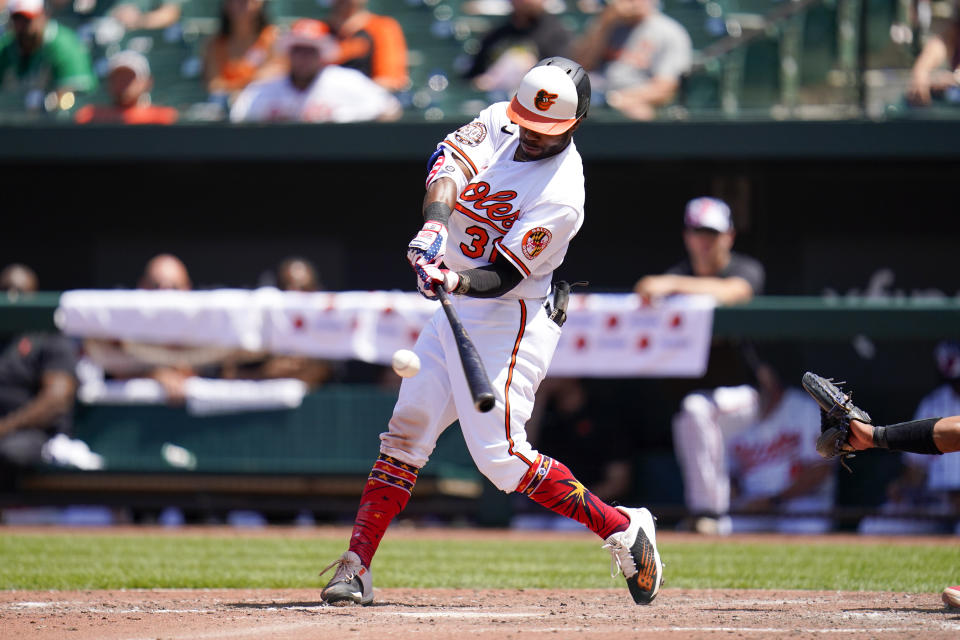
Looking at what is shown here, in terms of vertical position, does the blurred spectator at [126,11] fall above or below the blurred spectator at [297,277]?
above

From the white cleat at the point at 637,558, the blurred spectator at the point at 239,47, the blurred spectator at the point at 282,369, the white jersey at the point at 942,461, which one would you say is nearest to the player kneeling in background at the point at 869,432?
the white cleat at the point at 637,558

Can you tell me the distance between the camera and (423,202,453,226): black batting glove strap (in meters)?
4.21

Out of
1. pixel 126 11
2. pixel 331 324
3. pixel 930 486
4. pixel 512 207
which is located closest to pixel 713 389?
pixel 930 486

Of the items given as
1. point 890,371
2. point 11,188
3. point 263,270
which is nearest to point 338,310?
point 263,270

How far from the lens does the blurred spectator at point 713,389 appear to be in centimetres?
744

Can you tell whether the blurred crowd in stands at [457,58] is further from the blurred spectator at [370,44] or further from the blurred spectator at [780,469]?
the blurred spectator at [780,469]

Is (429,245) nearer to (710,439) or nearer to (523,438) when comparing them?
(523,438)

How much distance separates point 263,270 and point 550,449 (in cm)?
336

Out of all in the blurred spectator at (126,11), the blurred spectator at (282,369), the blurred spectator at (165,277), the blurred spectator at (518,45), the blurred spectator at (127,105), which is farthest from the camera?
the blurred spectator at (126,11)

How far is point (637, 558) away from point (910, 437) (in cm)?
99

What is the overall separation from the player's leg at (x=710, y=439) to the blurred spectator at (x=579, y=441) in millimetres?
379

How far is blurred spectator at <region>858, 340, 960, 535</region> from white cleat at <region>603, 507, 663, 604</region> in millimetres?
3393

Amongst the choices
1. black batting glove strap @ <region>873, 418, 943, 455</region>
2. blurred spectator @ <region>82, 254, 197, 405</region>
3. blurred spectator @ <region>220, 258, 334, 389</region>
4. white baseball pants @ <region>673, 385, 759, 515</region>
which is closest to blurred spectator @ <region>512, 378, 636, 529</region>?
white baseball pants @ <region>673, 385, 759, 515</region>

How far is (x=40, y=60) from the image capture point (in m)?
9.95
